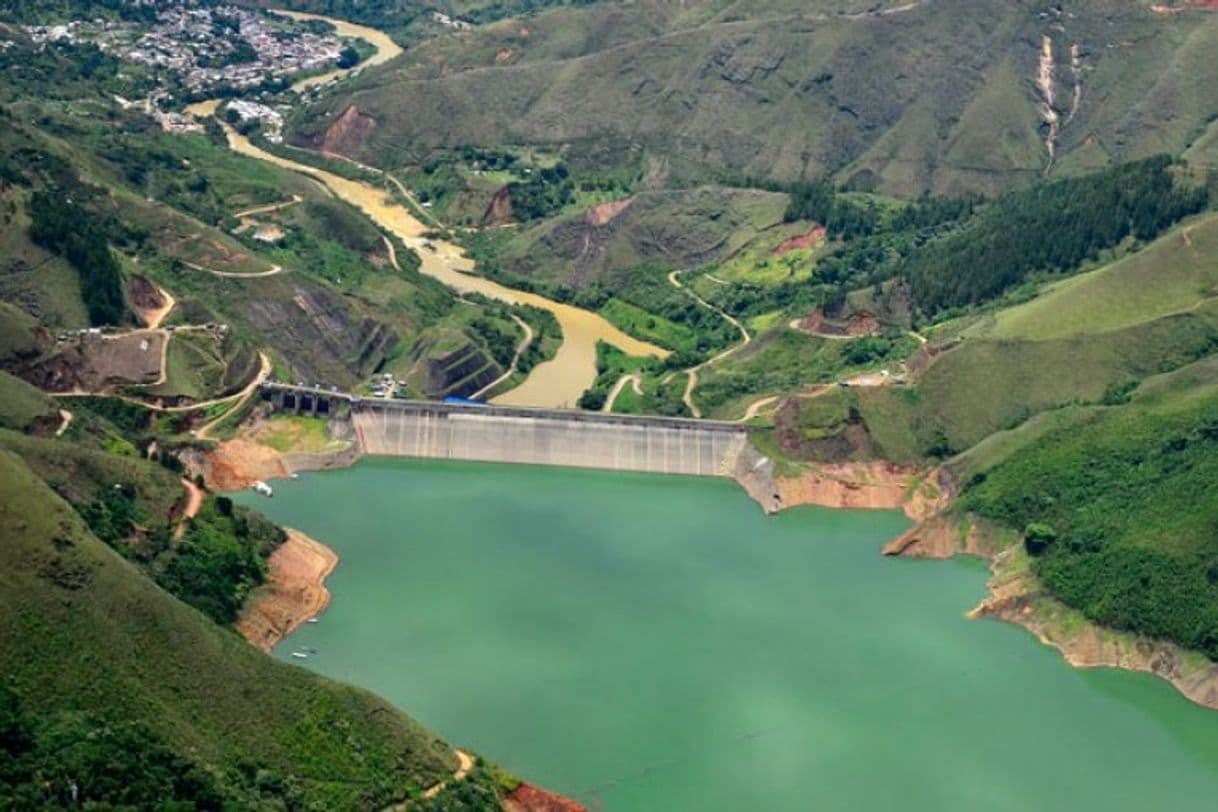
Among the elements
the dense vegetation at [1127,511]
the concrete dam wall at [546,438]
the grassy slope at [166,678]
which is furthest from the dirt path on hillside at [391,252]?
the grassy slope at [166,678]

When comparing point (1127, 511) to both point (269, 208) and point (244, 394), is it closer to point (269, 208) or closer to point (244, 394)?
point (244, 394)

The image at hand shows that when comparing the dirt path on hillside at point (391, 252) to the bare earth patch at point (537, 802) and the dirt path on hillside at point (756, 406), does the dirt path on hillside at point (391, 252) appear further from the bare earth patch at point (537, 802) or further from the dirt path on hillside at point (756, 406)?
the bare earth patch at point (537, 802)

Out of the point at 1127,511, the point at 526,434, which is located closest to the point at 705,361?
the point at 526,434

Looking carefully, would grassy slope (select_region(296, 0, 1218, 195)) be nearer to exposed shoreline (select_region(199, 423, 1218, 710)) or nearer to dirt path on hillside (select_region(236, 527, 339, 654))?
exposed shoreline (select_region(199, 423, 1218, 710))

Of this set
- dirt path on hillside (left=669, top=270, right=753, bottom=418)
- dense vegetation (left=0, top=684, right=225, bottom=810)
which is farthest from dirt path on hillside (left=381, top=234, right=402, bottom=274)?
dense vegetation (left=0, top=684, right=225, bottom=810)

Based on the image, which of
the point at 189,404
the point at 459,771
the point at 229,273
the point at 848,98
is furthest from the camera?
the point at 848,98

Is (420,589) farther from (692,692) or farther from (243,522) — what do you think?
(692,692)
